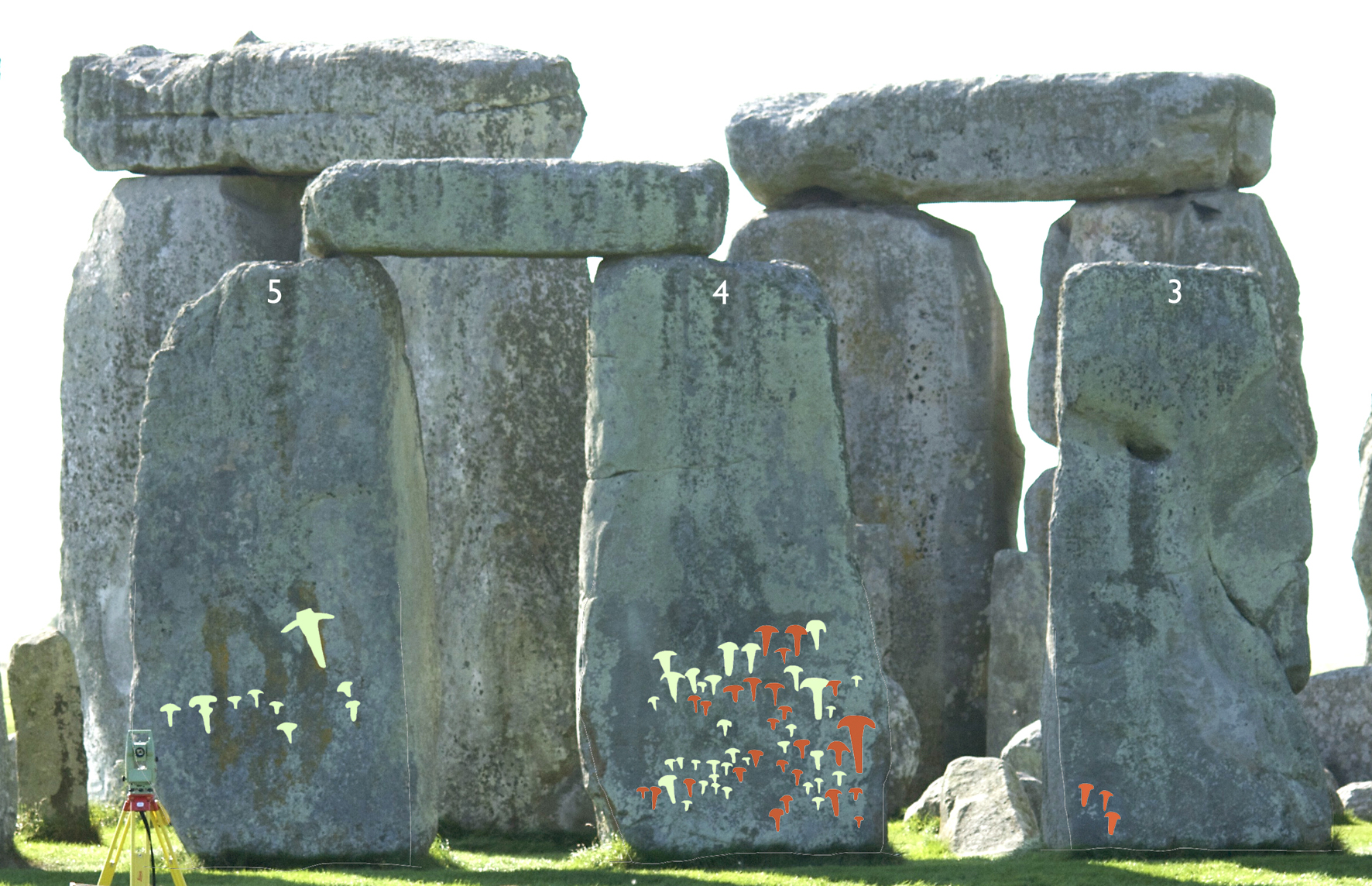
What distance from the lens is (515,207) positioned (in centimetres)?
1088

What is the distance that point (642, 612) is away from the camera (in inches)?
426

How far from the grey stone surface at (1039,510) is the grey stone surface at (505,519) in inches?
112

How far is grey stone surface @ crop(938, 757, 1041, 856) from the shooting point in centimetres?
1128

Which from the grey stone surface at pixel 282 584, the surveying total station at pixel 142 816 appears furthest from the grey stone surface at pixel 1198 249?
the surveying total station at pixel 142 816

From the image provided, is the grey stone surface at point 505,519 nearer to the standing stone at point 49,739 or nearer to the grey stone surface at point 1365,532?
the standing stone at point 49,739

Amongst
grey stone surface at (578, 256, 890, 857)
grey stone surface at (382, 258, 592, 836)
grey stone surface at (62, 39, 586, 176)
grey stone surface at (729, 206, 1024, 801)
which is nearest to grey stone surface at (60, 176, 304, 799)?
grey stone surface at (62, 39, 586, 176)

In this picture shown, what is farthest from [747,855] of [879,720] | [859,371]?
[859,371]

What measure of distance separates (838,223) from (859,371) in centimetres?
95

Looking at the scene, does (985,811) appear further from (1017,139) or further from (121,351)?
(121,351)

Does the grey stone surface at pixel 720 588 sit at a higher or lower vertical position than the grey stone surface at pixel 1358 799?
higher

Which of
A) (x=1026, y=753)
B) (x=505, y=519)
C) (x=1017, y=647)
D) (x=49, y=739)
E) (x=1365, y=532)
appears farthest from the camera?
(x=1365, y=532)

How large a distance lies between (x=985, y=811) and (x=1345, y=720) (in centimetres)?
330

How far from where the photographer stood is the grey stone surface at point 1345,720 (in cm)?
1381

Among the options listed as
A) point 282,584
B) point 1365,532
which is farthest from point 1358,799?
point 282,584
